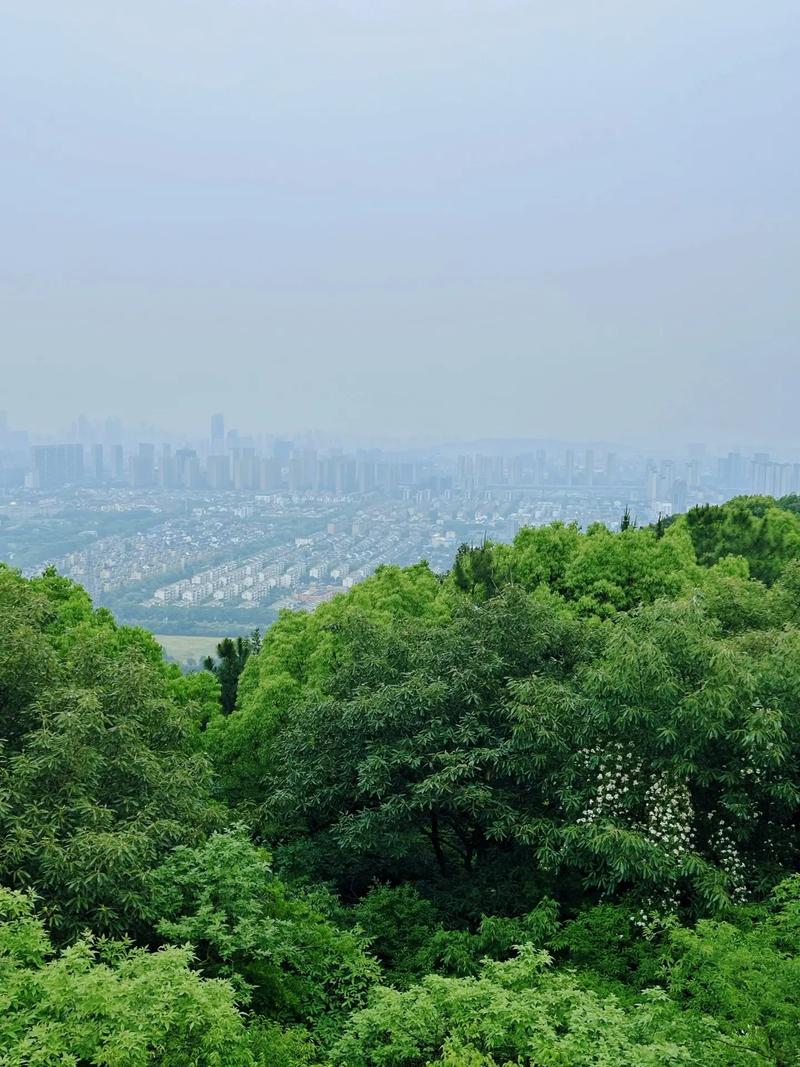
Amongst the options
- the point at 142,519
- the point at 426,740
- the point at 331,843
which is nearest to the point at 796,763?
the point at 426,740

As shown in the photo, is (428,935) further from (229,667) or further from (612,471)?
(612,471)

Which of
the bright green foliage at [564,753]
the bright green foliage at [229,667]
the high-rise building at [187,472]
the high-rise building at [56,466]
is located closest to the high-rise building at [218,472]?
the high-rise building at [187,472]

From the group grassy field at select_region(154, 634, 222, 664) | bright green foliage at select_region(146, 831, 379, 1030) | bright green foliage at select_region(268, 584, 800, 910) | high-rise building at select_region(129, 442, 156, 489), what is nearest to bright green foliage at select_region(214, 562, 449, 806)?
bright green foliage at select_region(268, 584, 800, 910)

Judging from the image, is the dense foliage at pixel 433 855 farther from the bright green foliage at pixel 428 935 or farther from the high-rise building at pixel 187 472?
the high-rise building at pixel 187 472

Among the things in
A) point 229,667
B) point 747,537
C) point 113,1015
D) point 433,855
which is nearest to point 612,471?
point 747,537

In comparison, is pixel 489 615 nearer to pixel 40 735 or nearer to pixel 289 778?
pixel 289 778

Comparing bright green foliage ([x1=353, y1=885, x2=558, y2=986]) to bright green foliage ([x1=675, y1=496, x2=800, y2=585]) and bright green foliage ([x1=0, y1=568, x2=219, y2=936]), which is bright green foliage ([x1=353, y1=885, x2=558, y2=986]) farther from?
bright green foliage ([x1=675, y1=496, x2=800, y2=585])

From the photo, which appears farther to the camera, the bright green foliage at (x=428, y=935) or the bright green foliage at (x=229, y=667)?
Answer: the bright green foliage at (x=229, y=667)
